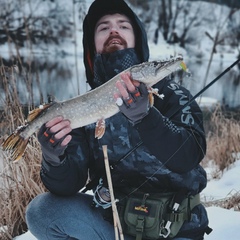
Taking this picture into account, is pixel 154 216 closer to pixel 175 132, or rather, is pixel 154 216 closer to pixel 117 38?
pixel 175 132

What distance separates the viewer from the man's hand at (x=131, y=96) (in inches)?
49.8

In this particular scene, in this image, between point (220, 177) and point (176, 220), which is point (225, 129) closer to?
point (220, 177)

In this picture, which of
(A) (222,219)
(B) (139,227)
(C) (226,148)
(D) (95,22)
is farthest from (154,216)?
(C) (226,148)

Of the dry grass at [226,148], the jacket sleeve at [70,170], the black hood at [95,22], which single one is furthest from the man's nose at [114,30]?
the dry grass at [226,148]

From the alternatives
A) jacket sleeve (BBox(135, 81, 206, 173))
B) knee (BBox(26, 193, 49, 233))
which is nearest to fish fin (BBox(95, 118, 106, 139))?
jacket sleeve (BBox(135, 81, 206, 173))

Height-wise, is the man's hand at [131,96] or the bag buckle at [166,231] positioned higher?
the man's hand at [131,96]

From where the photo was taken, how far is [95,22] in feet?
6.27

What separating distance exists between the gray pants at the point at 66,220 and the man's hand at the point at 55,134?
0.96ft

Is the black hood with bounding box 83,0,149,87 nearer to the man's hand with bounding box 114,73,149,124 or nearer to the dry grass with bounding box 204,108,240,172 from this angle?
the man's hand with bounding box 114,73,149,124

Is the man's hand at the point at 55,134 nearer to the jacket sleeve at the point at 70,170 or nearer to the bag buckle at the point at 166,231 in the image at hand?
the jacket sleeve at the point at 70,170

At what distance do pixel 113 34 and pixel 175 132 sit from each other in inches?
23.0

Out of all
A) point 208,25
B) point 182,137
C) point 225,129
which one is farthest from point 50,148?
point 208,25

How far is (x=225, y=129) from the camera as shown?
390cm

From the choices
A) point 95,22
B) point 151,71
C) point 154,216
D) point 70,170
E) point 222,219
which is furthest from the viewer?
point 222,219
